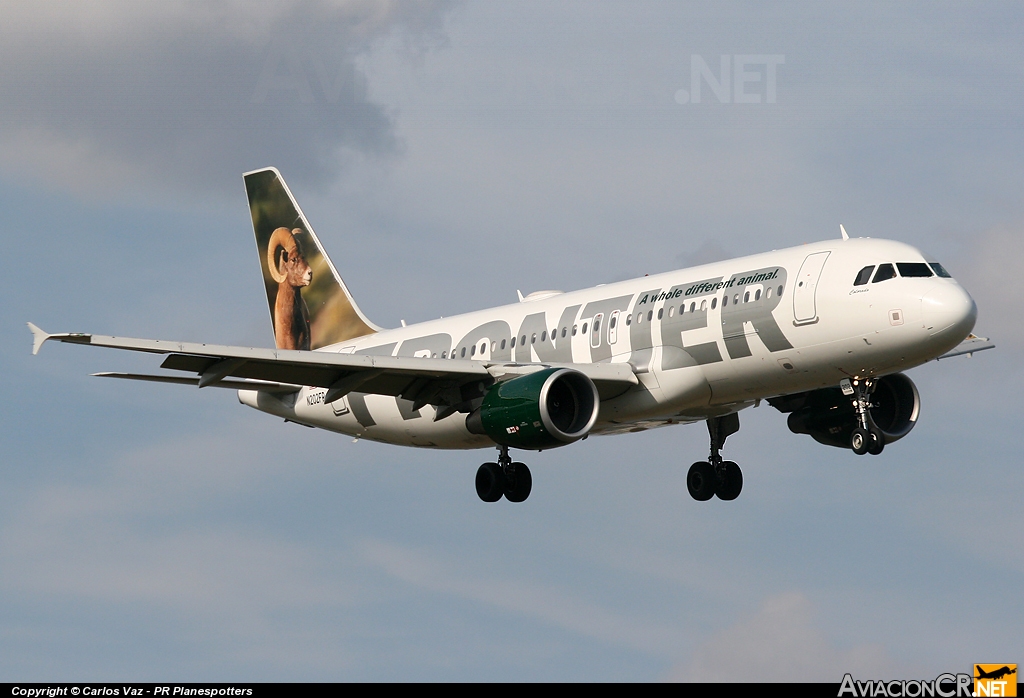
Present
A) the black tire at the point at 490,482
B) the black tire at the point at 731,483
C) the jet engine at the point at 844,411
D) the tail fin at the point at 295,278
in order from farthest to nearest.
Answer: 1. the tail fin at the point at 295,278
2. the black tire at the point at 731,483
3. the black tire at the point at 490,482
4. the jet engine at the point at 844,411

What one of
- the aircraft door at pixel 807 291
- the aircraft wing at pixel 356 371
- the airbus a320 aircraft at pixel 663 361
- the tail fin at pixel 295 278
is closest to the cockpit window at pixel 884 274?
the airbus a320 aircraft at pixel 663 361

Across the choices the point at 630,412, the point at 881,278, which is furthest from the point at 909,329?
the point at 630,412

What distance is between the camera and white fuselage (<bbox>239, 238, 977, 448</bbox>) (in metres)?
34.3

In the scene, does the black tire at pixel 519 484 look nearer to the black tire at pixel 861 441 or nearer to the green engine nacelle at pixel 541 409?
the green engine nacelle at pixel 541 409

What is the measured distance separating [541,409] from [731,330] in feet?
15.9

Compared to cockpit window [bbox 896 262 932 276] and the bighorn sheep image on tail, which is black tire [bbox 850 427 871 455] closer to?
cockpit window [bbox 896 262 932 276]

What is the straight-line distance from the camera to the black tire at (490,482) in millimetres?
40938

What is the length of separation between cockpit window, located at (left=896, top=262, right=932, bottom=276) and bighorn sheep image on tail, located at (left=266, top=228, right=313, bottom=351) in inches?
857

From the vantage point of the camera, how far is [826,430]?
136 feet

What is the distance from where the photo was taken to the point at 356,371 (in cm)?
3778

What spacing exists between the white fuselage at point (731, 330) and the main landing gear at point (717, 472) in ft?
9.40

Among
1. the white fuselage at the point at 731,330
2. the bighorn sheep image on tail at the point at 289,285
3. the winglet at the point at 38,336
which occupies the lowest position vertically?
the winglet at the point at 38,336

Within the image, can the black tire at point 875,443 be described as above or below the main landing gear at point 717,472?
below

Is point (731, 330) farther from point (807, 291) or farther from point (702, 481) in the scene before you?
point (702, 481)
